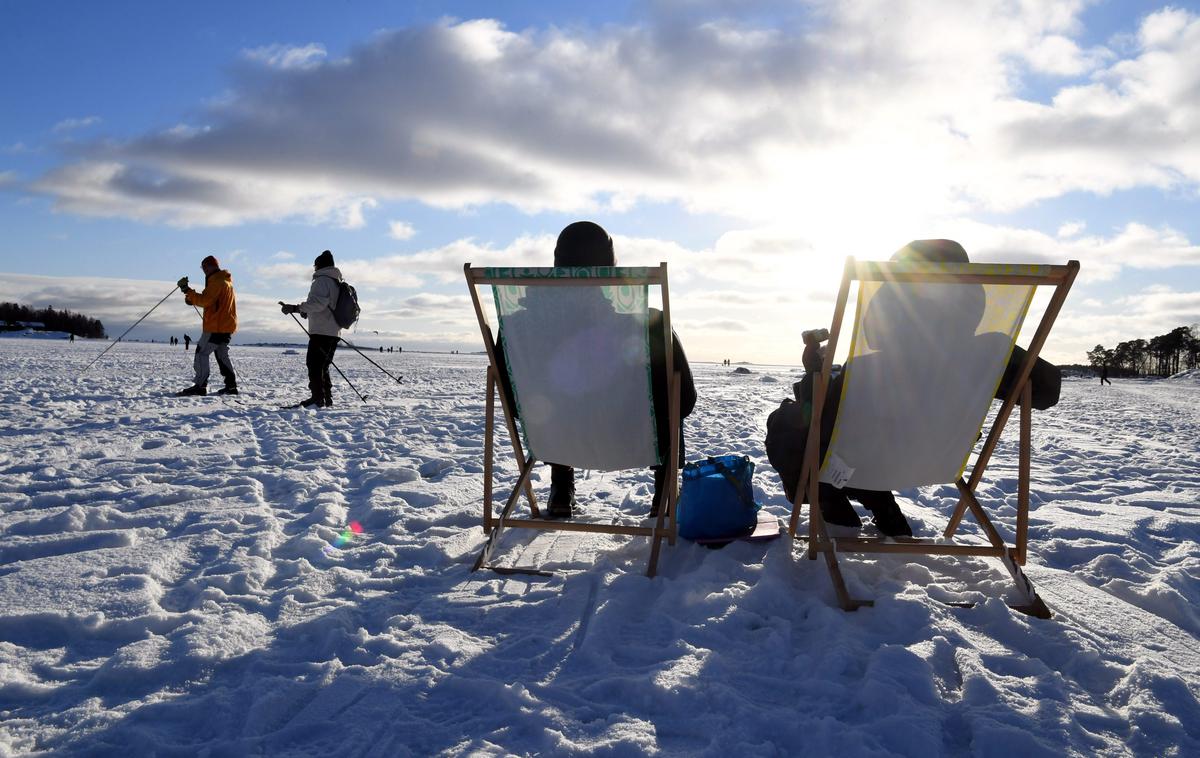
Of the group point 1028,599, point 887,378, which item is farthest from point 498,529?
point 1028,599

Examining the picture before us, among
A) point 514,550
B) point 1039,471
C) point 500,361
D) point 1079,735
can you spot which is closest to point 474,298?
point 500,361

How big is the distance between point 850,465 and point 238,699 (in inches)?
87.9

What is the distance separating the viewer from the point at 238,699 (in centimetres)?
178

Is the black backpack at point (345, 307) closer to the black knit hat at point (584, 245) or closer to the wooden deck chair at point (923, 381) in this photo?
the black knit hat at point (584, 245)

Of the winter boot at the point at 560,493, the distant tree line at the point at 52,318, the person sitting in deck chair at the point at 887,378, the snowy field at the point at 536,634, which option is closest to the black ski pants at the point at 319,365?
the snowy field at the point at 536,634

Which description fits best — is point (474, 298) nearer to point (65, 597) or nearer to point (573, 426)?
point (573, 426)

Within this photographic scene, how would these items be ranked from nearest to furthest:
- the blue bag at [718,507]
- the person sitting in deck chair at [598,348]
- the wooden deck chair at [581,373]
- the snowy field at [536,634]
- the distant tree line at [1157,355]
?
the snowy field at [536,634]
the wooden deck chair at [581,373]
the person sitting in deck chair at [598,348]
the blue bag at [718,507]
the distant tree line at [1157,355]

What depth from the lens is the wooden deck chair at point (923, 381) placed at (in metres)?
2.39

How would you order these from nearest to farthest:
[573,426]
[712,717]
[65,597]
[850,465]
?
1. [712,717]
2. [65,597]
3. [850,465]
4. [573,426]

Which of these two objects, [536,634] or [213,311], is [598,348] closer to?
[536,634]

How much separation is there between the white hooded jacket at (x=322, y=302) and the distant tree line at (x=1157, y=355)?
8789cm

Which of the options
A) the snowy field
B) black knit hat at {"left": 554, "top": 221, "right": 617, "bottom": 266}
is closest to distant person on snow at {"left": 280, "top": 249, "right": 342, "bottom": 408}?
the snowy field

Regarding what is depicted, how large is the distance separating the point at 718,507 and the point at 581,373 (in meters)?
0.92

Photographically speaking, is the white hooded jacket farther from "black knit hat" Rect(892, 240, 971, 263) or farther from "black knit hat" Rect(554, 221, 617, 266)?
"black knit hat" Rect(892, 240, 971, 263)
